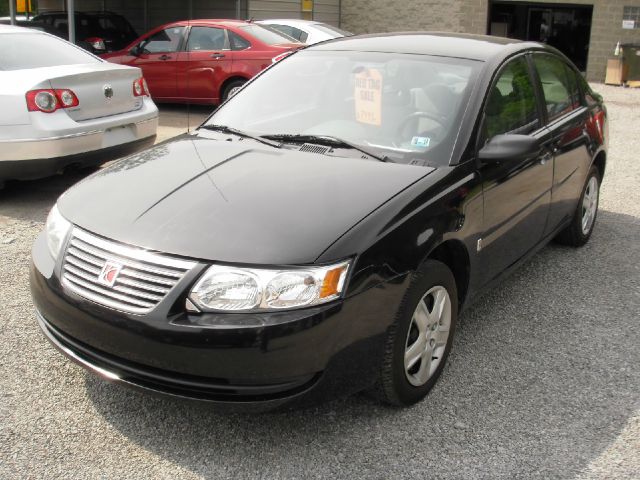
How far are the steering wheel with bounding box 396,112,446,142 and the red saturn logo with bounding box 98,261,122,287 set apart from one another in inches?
62.1

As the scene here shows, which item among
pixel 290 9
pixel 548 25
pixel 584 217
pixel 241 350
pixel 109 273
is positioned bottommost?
pixel 584 217

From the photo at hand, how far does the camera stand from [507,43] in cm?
430

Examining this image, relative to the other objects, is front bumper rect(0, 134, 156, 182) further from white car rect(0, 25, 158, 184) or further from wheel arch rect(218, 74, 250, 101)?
wheel arch rect(218, 74, 250, 101)

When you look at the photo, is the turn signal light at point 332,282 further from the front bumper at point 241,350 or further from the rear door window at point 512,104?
the rear door window at point 512,104

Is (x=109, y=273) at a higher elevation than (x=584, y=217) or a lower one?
higher

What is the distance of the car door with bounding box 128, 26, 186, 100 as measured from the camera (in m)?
11.7

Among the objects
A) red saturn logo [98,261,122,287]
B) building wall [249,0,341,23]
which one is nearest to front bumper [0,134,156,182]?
red saturn logo [98,261,122,287]

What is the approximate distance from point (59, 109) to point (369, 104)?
3306mm

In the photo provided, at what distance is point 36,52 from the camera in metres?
6.55

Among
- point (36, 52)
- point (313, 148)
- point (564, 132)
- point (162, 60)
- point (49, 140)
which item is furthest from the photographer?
point (162, 60)

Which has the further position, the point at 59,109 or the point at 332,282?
the point at 59,109

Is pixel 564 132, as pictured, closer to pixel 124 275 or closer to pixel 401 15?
pixel 124 275

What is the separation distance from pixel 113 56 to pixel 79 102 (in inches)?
253

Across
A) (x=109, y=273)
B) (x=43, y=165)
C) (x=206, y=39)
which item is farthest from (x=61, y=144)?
(x=206, y=39)
